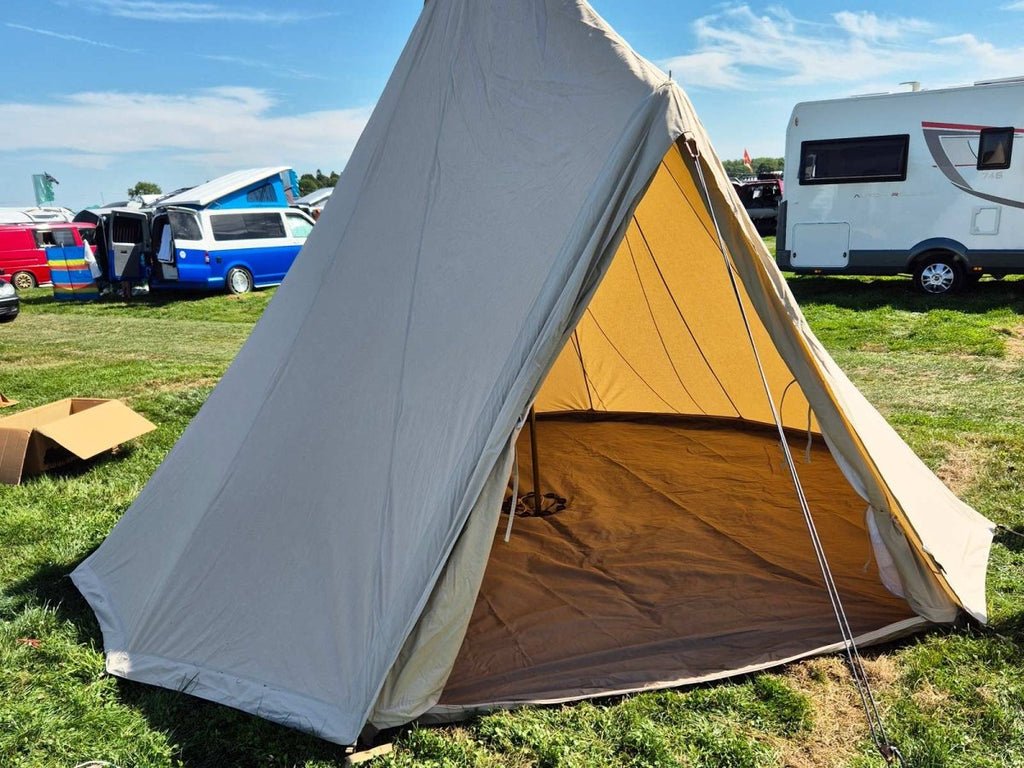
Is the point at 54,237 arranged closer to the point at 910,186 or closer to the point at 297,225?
the point at 297,225

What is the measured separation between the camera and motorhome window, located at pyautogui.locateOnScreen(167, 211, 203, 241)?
14797 millimetres

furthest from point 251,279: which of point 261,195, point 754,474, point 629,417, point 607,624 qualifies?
point 607,624

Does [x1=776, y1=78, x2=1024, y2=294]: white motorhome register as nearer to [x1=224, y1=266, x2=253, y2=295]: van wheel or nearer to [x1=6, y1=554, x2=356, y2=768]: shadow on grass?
[x1=224, y1=266, x2=253, y2=295]: van wheel

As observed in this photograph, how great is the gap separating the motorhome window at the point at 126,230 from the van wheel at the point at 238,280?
2177 mm

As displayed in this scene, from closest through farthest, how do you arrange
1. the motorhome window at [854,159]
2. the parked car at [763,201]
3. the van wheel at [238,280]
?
the motorhome window at [854,159], the van wheel at [238,280], the parked car at [763,201]

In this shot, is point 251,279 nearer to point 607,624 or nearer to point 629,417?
point 629,417

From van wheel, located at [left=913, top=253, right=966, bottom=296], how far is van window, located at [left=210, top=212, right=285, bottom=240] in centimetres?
1151

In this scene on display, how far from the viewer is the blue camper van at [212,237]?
15.0 m

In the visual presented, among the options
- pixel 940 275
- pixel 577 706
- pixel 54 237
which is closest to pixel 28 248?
pixel 54 237

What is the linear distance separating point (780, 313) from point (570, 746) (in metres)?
1.75

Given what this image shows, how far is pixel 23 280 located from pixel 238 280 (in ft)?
30.2

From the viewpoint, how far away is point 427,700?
2.79 metres

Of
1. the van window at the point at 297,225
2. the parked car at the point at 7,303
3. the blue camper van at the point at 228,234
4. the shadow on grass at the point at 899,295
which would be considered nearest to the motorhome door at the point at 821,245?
the shadow on grass at the point at 899,295

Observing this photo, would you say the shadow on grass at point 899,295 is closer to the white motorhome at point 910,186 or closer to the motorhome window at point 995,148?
the white motorhome at point 910,186
